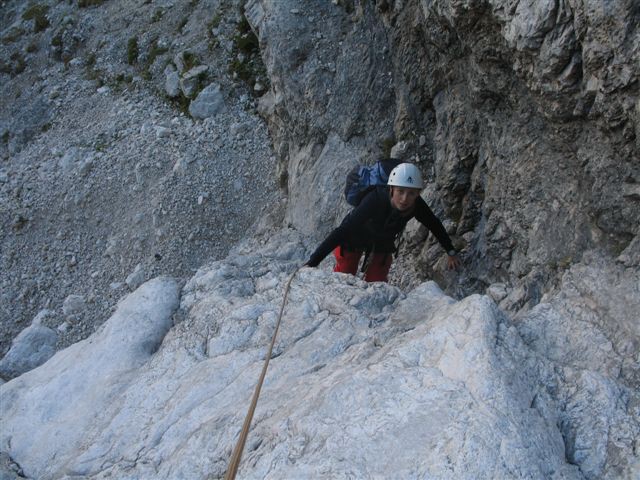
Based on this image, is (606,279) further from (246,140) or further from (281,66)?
(246,140)

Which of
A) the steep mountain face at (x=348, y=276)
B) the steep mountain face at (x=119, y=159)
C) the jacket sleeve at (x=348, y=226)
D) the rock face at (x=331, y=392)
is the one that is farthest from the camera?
the steep mountain face at (x=119, y=159)

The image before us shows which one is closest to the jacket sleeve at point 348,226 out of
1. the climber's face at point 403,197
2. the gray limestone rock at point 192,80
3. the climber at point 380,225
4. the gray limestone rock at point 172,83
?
the climber at point 380,225

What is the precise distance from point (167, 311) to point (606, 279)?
529 centimetres

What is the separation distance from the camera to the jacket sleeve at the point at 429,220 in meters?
7.50

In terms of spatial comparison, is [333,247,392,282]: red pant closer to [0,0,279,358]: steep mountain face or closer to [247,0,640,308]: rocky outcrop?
[247,0,640,308]: rocky outcrop

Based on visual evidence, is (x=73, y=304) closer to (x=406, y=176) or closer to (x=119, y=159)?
(x=119, y=159)

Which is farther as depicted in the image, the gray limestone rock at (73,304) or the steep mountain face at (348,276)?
the gray limestone rock at (73,304)

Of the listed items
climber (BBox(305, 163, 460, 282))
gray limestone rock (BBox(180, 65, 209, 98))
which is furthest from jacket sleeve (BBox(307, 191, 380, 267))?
gray limestone rock (BBox(180, 65, 209, 98))

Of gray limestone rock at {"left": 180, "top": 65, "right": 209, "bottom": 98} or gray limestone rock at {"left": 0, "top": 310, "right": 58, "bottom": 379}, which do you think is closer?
gray limestone rock at {"left": 0, "top": 310, "right": 58, "bottom": 379}

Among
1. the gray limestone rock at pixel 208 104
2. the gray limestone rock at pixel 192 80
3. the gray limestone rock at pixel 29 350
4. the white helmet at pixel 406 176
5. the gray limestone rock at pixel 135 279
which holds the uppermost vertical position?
the gray limestone rock at pixel 192 80

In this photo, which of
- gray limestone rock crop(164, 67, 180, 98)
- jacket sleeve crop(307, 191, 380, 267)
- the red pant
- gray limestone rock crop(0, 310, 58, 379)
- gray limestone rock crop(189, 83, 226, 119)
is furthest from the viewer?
gray limestone rock crop(164, 67, 180, 98)

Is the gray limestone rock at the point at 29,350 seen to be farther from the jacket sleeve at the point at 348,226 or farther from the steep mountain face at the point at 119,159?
the jacket sleeve at the point at 348,226

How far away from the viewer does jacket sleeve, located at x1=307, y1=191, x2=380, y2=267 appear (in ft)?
22.4

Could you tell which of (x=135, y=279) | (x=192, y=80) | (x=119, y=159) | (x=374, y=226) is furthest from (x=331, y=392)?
(x=192, y=80)
